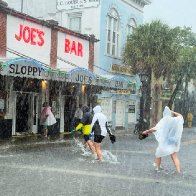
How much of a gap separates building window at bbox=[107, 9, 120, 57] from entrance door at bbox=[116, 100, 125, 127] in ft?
10.7

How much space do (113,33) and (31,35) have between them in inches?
356

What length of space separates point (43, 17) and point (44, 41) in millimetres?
7845

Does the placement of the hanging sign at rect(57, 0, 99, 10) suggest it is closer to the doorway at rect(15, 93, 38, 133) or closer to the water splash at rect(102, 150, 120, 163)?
the doorway at rect(15, 93, 38, 133)

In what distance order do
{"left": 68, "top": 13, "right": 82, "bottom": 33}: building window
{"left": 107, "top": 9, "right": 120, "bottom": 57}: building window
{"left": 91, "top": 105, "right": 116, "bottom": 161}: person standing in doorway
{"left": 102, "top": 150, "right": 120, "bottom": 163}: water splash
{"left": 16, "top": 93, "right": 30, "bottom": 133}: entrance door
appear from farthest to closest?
1. {"left": 107, "top": 9, "right": 120, "bottom": 57}: building window
2. {"left": 68, "top": 13, "right": 82, "bottom": 33}: building window
3. {"left": 16, "top": 93, "right": 30, "bottom": 133}: entrance door
4. {"left": 102, "top": 150, "right": 120, "bottom": 163}: water splash
5. {"left": 91, "top": 105, "right": 116, "bottom": 161}: person standing in doorway

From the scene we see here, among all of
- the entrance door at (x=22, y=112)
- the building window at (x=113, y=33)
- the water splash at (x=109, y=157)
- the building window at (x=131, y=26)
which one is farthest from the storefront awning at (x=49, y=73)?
the building window at (x=131, y=26)

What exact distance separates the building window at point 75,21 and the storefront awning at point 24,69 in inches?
388

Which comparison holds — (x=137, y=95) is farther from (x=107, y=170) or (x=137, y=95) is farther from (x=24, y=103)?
(x=107, y=170)

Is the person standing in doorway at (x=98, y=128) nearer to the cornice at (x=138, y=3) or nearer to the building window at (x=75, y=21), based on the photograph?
the building window at (x=75, y=21)

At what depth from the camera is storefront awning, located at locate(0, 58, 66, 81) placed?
1655cm

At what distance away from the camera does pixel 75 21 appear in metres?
28.6

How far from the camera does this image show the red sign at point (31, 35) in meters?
20.8

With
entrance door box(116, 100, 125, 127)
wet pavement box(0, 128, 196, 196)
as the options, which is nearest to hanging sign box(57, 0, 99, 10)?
entrance door box(116, 100, 125, 127)

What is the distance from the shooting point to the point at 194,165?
41.7 ft

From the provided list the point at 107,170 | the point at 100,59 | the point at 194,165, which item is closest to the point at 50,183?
the point at 107,170
